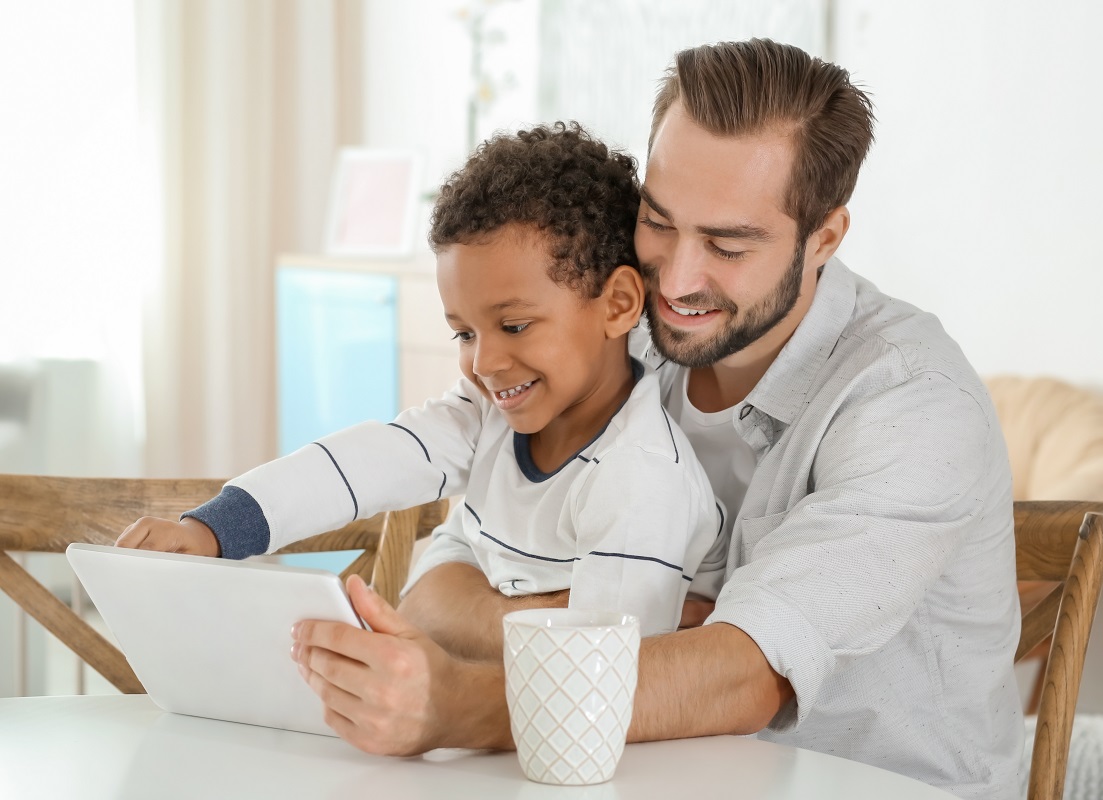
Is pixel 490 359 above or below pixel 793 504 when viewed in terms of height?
above

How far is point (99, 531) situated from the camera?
4.46 ft

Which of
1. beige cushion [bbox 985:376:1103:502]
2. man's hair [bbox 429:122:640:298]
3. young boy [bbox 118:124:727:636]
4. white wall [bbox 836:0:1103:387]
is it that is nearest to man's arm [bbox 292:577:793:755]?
young boy [bbox 118:124:727:636]

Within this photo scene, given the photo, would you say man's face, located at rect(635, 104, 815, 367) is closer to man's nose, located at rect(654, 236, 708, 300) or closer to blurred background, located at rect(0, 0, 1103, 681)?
man's nose, located at rect(654, 236, 708, 300)

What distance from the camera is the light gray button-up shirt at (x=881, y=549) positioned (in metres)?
1.01

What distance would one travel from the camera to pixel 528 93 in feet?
13.3

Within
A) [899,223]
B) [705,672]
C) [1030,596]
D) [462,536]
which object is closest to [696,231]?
[462,536]

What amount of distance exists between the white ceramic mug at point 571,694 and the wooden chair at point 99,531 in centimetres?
59

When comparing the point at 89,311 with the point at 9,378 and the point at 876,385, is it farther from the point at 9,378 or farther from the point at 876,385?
the point at 876,385

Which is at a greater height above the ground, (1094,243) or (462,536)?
(1094,243)

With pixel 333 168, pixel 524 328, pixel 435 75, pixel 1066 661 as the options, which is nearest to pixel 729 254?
pixel 524 328

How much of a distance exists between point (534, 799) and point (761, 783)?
0.16 metres

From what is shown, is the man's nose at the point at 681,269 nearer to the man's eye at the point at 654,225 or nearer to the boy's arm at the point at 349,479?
the man's eye at the point at 654,225

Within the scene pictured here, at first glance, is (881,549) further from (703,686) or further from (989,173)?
(989,173)

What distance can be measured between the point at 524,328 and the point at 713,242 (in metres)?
0.23
